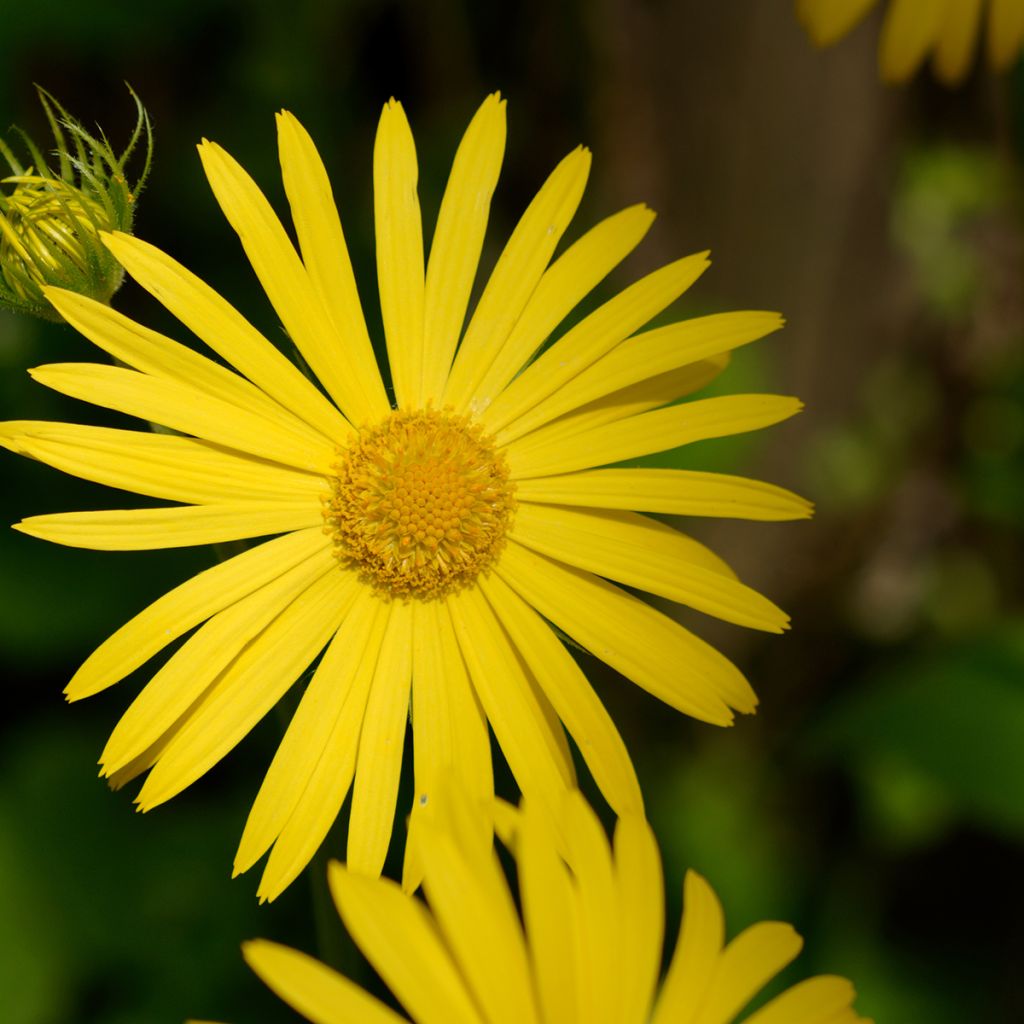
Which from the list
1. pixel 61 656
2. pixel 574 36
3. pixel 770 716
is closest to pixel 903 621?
pixel 770 716

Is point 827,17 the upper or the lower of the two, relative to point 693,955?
upper

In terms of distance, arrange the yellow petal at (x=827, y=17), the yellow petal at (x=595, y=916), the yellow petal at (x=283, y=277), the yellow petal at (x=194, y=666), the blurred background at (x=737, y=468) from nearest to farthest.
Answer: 1. the yellow petal at (x=595, y=916)
2. the yellow petal at (x=194, y=666)
3. the yellow petal at (x=283, y=277)
4. the yellow petal at (x=827, y=17)
5. the blurred background at (x=737, y=468)

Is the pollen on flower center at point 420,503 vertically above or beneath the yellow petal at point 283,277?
beneath

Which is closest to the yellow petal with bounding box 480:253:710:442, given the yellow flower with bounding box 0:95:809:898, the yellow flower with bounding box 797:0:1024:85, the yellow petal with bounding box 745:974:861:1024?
the yellow flower with bounding box 0:95:809:898

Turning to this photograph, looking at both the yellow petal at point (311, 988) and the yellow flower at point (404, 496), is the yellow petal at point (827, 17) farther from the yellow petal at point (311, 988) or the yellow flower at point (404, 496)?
the yellow petal at point (311, 988)

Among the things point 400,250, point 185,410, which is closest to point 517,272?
point 400,250

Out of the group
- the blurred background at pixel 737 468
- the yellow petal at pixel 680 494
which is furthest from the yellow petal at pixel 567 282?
the blurred background at pixel 737 468

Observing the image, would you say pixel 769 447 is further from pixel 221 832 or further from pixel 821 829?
pixel 221 832

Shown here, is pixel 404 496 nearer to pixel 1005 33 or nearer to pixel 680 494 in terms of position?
pixel 680 494
